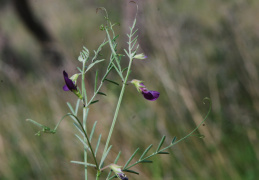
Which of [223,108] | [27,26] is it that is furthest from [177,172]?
[27,26]

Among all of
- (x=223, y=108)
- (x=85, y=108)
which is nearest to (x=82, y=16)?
(x=223, y=108)

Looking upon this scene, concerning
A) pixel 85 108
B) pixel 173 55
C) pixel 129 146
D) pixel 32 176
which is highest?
pixel 85 108

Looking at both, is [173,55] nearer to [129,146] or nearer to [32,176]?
[129,146]

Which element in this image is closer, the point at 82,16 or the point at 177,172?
the point at 177,172

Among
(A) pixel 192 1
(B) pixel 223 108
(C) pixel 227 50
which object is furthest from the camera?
(A) pixel 192 1

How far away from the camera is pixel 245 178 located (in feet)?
7.36

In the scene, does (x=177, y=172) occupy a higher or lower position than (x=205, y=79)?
lower

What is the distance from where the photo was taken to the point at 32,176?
270 centimetres

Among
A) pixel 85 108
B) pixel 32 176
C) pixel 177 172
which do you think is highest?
pixel 85 108

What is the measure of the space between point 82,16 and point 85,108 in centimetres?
919

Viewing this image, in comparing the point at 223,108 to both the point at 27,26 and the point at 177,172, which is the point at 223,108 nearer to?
the point at 177,172

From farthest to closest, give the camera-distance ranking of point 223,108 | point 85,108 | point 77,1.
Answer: point 77,1
point 223,108
point 85,108

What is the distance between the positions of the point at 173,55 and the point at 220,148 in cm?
64

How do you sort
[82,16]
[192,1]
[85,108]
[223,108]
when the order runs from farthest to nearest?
[82,16], [192,1], [223,108], [85,108]
